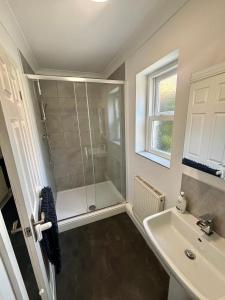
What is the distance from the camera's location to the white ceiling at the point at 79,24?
101 cm

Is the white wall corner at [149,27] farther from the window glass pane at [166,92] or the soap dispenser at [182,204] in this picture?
the soap dispenser at [182,204]

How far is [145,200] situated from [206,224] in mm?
773

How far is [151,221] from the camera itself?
1066 millimetres

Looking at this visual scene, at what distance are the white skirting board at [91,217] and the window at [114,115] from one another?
1.09 metres

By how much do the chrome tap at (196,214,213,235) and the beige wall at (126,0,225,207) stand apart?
1.04 feet

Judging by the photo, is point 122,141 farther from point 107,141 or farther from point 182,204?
point 182,204

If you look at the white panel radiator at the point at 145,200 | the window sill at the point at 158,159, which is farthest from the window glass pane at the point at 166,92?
the white panel radiator at the point at 145,200

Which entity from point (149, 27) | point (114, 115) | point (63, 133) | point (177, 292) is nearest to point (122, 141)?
point (114, 115)

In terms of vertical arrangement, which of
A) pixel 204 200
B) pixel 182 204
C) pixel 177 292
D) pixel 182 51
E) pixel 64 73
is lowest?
pixel 177 292

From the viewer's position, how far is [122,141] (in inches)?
84.8

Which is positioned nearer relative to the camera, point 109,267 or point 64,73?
point 109,267

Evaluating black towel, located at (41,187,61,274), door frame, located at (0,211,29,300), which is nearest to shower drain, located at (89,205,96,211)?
black towel, located at (41,187,61,274)

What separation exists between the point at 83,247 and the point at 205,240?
1.39m

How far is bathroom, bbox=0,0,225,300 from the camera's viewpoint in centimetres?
77
